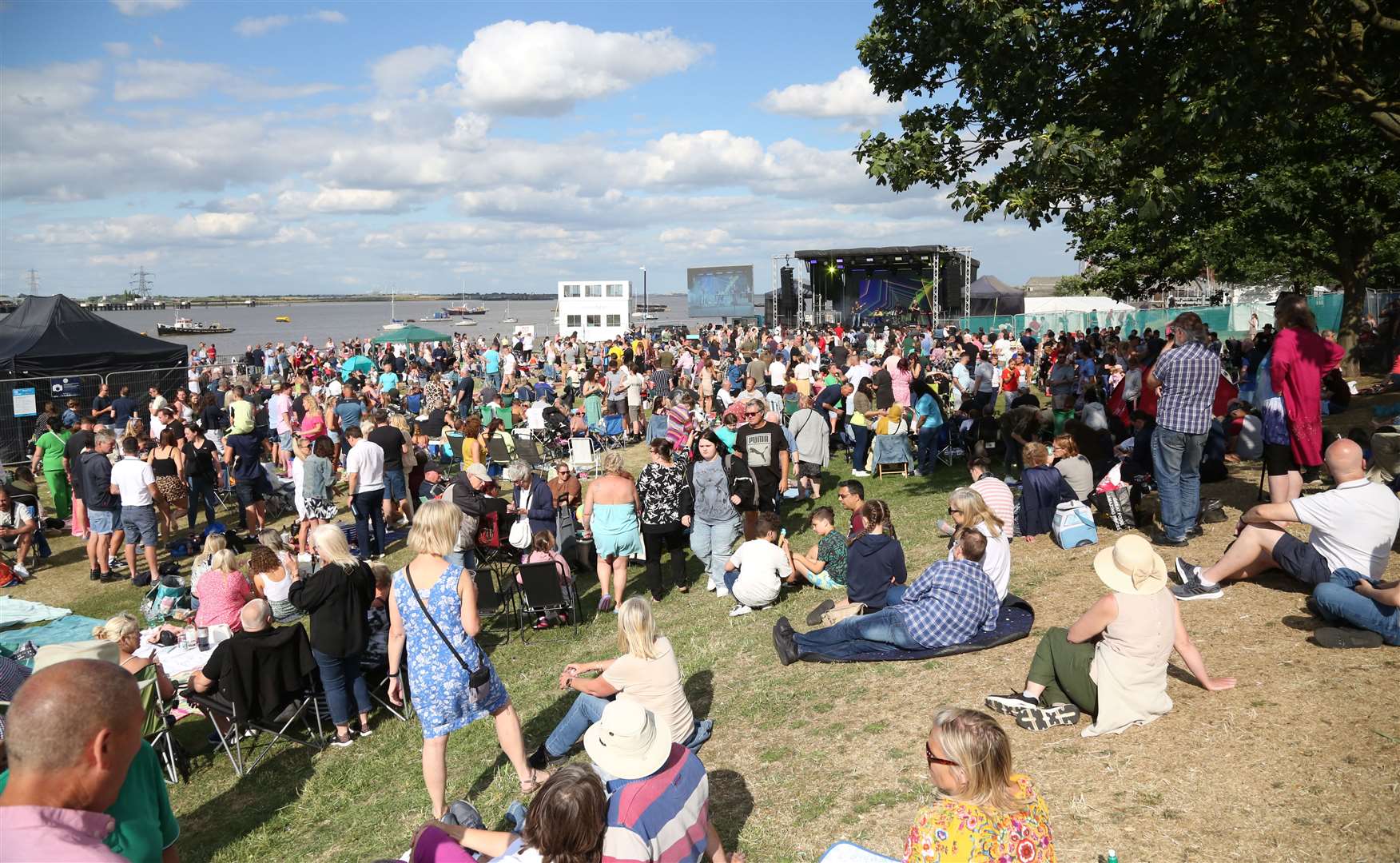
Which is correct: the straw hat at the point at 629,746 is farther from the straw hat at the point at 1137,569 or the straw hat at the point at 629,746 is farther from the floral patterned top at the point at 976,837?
the straw hat at the point at 1137,569

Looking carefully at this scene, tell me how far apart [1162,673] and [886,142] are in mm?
5661

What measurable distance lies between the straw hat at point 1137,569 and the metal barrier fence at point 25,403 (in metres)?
18.1

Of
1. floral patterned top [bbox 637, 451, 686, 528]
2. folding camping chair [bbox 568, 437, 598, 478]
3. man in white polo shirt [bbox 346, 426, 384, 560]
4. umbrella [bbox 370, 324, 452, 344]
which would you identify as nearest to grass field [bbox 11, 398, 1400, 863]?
floral patterned top [bbox 637, 451, 686, 528]

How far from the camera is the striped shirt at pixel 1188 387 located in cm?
638

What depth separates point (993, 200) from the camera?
8.41 metres

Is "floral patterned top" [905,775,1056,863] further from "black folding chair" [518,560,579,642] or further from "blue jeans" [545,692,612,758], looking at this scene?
"black folding chair" [518,560,579,642]

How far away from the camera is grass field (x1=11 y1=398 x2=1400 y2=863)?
3775mm

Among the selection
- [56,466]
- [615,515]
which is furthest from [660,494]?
[56,466]

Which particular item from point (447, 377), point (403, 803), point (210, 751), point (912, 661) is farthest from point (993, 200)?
point (447, 377)

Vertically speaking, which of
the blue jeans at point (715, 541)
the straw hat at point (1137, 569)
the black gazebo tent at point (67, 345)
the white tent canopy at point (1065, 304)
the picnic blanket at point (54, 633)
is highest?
the white tent canopy at point (1065, 304)

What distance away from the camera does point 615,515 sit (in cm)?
802

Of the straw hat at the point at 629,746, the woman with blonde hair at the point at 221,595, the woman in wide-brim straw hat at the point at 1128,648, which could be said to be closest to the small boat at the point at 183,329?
the woman with blonde hair at the point at 221,595

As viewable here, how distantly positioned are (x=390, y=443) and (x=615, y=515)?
4026 mm

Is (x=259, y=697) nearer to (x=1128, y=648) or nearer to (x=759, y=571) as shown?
(x=759, y=571)
